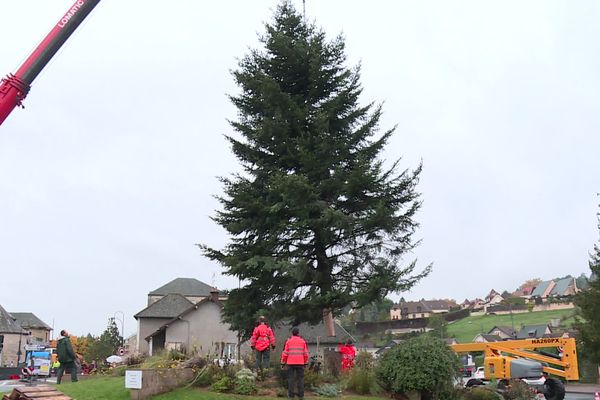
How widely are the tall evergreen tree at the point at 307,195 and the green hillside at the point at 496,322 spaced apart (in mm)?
74364

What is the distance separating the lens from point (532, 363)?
18.9 metres

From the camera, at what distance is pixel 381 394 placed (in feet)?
50.6

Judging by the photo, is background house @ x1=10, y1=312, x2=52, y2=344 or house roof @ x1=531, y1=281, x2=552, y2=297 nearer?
background house @ x1=10, y1=312, x2=52, y2=344

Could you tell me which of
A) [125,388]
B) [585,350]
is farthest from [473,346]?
[585,350]

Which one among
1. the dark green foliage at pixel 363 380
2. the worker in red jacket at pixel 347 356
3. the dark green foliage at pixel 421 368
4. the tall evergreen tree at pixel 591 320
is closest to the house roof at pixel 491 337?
the tall evergreen tree at pixel 591 320

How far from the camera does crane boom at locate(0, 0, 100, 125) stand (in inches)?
583

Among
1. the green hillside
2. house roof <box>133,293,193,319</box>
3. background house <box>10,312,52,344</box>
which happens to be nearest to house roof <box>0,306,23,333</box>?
background house <box>10,312,52,344</box>

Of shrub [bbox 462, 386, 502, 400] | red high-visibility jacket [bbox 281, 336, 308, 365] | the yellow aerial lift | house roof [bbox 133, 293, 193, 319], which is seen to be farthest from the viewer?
house roof [bbox 133, 293, 193, 319]

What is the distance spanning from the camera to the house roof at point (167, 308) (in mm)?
54325

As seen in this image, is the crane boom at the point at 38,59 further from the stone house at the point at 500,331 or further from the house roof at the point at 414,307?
the house roof at the point at 414,307

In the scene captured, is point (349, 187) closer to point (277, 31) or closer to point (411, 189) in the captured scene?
point (411, 189)

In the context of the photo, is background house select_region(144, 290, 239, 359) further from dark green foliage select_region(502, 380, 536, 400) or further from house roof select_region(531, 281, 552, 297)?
house roof select_region(531, 281, 552, 297)

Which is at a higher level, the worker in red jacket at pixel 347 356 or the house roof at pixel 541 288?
the house roof at pixel 541 288

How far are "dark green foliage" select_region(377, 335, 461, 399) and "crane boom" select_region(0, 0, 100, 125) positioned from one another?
39.0ft
